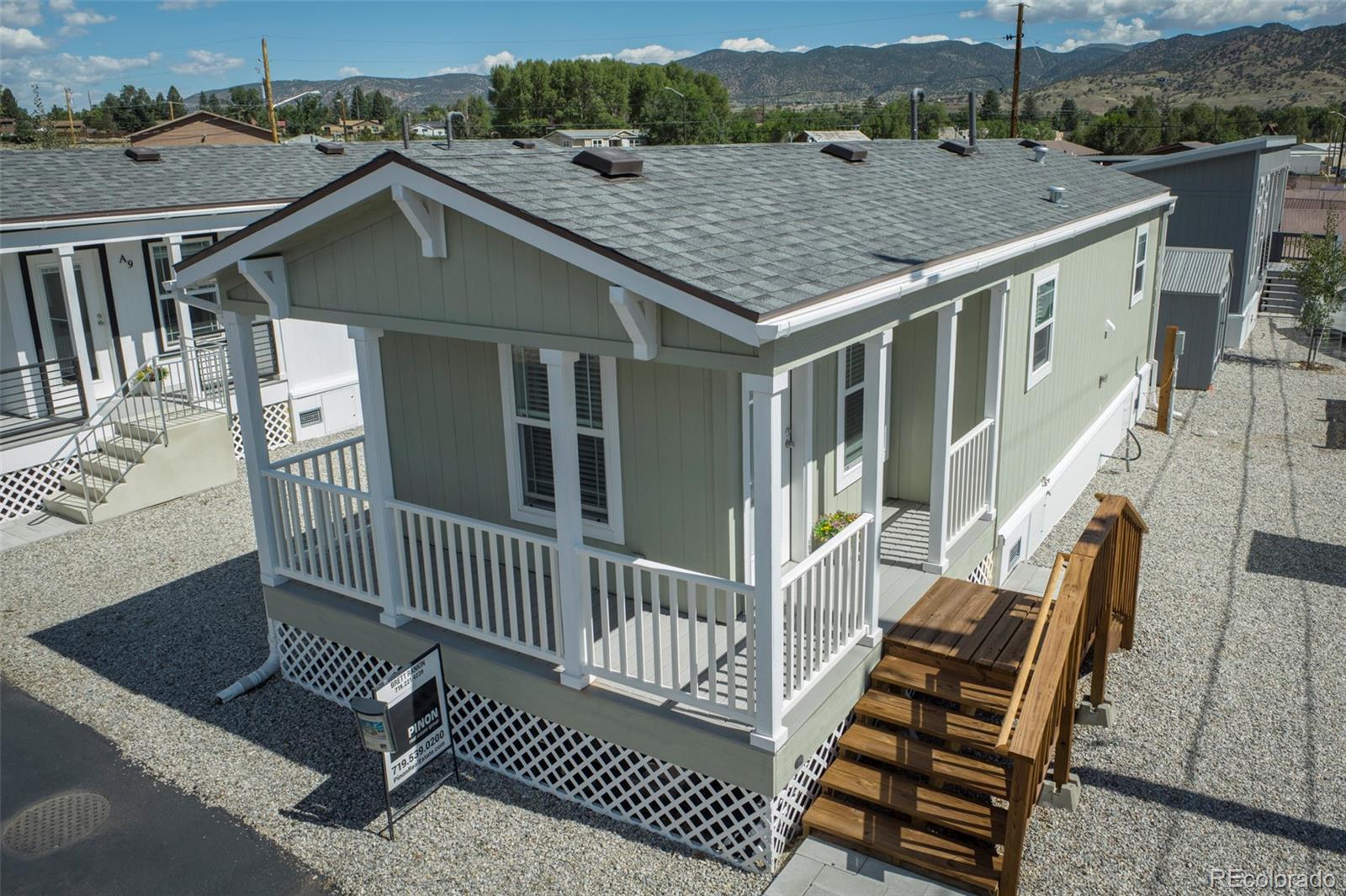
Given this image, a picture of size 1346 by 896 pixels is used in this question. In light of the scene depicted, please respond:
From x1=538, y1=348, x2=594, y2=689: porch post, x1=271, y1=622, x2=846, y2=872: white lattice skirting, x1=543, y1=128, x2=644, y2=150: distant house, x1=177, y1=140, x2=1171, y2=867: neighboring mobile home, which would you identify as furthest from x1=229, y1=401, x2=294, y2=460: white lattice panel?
x1=543, y1=128, x2=644, y2=150: distant house

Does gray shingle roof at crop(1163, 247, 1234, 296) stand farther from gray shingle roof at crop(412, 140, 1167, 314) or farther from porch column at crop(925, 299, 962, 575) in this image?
porch column at crop(925, 299, 962, 575)

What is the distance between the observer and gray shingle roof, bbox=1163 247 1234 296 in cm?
1669

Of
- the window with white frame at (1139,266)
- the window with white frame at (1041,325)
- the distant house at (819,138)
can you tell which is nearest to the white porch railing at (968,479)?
the window with white frame at (1041,325)

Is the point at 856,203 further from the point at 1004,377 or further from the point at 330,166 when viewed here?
the point at 330,166

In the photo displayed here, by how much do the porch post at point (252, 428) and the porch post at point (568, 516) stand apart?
2.60 meters

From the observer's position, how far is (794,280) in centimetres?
502

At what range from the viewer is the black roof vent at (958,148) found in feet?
Answer: 39.8

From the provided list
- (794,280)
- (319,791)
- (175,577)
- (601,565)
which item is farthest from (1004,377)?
(175,577)

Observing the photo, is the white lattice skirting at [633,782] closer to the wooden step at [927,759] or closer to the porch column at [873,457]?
the wooden step at [927,759]

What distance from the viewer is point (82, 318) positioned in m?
12.9

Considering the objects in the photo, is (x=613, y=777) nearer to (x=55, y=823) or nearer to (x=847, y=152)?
(x=55, y=823)

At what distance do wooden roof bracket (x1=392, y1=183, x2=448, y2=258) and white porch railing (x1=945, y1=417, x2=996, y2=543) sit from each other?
4046mm

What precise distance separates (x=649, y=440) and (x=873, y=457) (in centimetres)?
152

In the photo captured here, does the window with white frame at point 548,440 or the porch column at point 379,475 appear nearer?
the porch column at point 379,475
